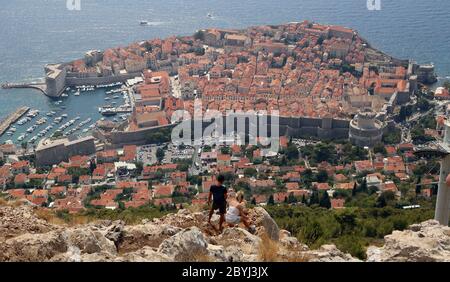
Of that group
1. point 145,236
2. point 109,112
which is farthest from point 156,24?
point 145,236

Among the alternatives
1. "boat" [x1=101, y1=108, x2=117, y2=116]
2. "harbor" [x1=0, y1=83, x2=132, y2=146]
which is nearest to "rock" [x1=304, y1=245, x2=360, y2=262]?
"harbor" [x1=0, y1=83, x2=132, y2=146]

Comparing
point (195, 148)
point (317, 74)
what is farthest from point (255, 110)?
point (317, 74)

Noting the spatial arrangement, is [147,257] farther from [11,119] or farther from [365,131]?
[11,119]

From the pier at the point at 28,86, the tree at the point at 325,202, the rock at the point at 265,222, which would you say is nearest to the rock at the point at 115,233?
the rock at the point at 265,222

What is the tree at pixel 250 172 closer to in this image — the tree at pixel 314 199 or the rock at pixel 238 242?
the tree at pixel 314 199

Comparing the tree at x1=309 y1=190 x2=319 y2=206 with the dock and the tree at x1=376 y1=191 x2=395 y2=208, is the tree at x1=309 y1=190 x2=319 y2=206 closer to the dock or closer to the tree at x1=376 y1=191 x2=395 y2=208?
the tree at x1=376 y1=191 x2=395 y2=208

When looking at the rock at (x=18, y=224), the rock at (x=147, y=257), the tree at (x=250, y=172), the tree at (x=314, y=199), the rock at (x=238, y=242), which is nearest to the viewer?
the rock at (x=147, y=257)
